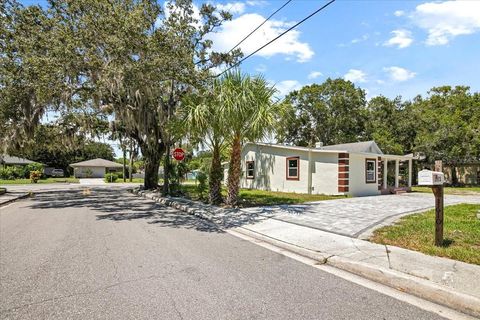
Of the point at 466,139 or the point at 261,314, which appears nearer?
the point at 261,314

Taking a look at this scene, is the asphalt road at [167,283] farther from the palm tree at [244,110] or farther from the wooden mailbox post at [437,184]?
the palm tree at [244,110]

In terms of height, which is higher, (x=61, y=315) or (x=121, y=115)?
(x=121, y=115)

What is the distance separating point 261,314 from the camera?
3.36m

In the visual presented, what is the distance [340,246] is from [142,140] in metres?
16.9

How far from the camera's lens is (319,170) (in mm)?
18297

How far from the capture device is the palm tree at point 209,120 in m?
10.9

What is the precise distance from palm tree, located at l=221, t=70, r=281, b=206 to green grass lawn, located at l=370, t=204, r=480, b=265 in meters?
5.06

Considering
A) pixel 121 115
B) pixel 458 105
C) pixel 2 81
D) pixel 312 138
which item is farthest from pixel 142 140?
pixel 458 105

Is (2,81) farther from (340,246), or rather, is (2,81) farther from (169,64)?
(340,246)

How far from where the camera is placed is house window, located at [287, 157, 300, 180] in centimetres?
1909

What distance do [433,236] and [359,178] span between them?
12263 millimetres

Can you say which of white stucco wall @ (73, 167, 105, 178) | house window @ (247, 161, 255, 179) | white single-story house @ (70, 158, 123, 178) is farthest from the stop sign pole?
white stucco wall @ (73, 167, 105, 178)

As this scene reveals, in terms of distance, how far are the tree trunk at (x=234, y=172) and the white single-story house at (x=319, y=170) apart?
25.3 ft

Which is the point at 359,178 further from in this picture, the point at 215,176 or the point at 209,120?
the point at 209,120
